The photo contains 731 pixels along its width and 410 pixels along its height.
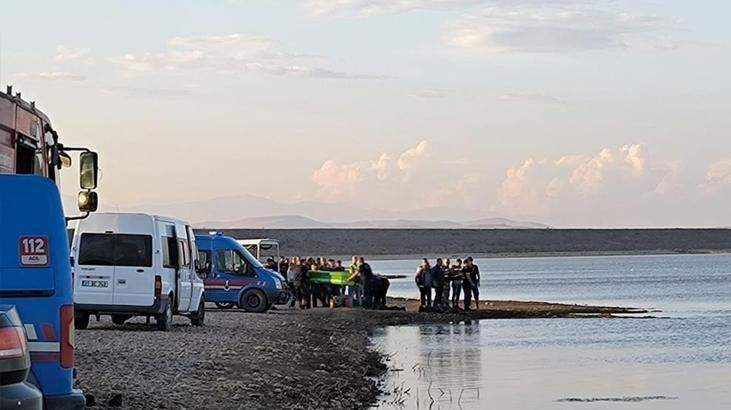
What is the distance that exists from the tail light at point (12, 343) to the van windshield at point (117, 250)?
18.3 m

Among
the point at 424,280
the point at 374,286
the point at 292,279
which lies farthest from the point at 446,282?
the point at 292,279

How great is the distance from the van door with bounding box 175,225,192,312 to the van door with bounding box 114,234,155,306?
1.56 metres

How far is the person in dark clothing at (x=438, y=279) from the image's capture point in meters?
43.8

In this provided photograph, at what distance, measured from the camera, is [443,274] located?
1737 inches

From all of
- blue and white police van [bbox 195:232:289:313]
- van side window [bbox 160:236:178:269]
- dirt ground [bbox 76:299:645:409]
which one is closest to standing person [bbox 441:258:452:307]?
blue and white police van [bbox 195:232:289:313]

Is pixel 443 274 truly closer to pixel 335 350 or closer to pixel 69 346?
pixel 335 350

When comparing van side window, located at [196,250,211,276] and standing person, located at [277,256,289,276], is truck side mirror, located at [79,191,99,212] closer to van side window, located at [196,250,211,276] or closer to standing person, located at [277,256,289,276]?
van side window, located at [196,250,211,276]

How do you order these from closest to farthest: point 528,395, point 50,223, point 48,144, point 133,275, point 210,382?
point 50,223, point 48,144, point 210,382, point 528,395, point 133,275

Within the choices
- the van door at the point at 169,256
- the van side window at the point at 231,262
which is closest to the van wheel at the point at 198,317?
the van door at the point at 169,256

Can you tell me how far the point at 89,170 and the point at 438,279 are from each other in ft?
96.9

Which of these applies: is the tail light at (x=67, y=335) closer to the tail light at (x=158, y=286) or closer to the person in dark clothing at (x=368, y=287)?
the tail light at (x=158, y=286)

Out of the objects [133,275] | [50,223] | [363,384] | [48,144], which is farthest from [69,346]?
[133,275]

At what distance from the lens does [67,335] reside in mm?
11227

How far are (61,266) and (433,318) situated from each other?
3124 centimetres
